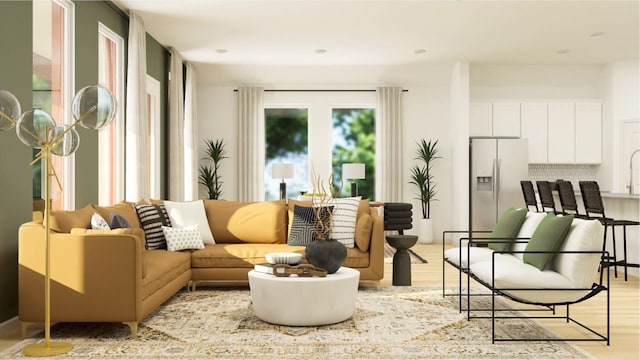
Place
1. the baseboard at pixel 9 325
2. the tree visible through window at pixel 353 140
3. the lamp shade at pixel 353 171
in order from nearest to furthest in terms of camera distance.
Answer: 1. the baseboard at pixel 9 325
2. the lamp shade at pixel 353 171
3. the tree visible through window at pixel 353 140

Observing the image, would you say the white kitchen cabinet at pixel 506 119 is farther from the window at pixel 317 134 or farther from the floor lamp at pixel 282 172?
the floor lamp at pixel 282 172

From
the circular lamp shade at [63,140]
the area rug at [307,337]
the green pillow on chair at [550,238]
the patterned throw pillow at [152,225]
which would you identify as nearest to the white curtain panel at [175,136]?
the patterned throw pillow at [152,225]

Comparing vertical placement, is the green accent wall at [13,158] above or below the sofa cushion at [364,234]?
above

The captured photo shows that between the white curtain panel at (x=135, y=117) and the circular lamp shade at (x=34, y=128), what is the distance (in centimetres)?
292

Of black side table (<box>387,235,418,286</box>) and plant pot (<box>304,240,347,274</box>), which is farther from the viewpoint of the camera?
black side table (<box>387,235,418,286</box>)

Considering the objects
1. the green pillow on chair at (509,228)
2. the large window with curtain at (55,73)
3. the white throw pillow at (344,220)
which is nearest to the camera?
the green pillow on chair at (509,228)

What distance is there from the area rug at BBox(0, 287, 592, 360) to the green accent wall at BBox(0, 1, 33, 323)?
51 centimetres

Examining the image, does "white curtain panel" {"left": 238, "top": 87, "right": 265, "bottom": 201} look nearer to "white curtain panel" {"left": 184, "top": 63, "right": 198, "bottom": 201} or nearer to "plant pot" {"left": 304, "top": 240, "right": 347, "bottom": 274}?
"white curtain panel" {"left": 184, "top": 63, "right": 198, "bottom": 201}

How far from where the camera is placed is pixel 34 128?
391cm

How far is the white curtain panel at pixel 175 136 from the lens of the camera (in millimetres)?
8547

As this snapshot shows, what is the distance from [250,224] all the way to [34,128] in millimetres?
2763

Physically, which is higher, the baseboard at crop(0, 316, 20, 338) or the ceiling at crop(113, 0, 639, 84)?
A: the ceiling at crop(113, 0, 639, 84)

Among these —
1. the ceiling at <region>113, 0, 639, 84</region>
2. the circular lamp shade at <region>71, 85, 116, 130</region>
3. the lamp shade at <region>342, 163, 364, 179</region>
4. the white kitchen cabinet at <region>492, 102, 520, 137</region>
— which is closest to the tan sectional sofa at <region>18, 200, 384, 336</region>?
the circular lamp shade at <region>71, 85, 116, 130</region>

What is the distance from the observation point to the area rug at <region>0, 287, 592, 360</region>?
3.71 meters
